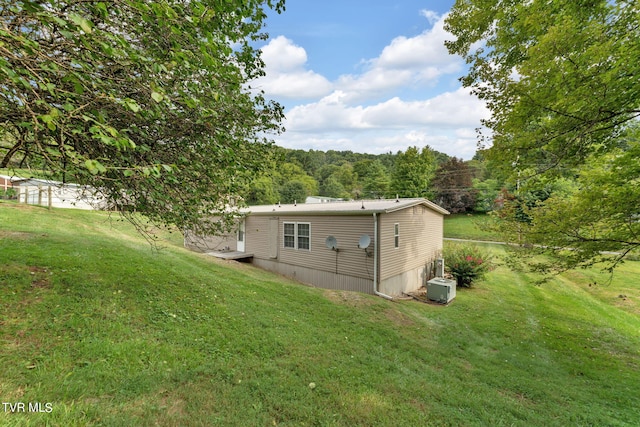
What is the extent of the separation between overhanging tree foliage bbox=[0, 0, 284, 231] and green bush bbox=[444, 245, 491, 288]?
35.3ft

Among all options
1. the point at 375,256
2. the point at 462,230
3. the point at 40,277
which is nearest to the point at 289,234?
the point at 375,256

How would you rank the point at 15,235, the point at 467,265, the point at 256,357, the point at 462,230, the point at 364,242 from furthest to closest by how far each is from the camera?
the point at 462,230
the point at 467,265
the point at 364,242
the point at 15,235
the point at 256,357

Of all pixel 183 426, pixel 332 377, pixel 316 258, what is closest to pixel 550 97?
pixel 332 377

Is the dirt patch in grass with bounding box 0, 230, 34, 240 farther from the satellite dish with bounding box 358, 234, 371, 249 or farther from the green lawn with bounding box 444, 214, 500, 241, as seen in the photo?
the green lawn with bounding box 444, 214, 500, 241

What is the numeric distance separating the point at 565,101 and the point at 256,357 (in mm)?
5620

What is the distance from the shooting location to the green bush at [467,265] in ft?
39.7

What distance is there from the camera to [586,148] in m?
4.77

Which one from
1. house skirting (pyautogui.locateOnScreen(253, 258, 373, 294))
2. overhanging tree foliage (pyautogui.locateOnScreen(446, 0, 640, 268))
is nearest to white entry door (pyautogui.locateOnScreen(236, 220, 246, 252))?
house skirting (pyautogui.locateOnScreen(253, 258, 373, 294))

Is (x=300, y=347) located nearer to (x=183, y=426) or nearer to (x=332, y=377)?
(x=332, y=377)

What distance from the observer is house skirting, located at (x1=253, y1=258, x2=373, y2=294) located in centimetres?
994

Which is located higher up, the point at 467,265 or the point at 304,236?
the point at 304,236

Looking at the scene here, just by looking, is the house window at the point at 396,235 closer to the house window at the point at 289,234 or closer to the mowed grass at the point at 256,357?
the mowed grass at the point at 256,357

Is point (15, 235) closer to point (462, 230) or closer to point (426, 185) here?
point (462, 230)

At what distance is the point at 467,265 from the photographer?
12.2 m
